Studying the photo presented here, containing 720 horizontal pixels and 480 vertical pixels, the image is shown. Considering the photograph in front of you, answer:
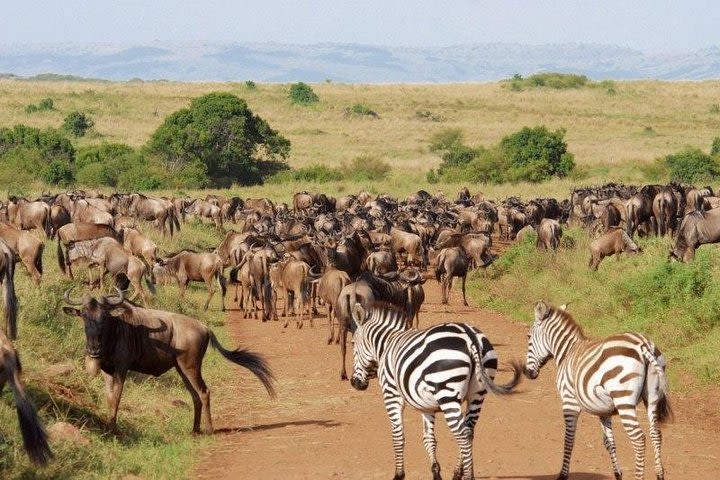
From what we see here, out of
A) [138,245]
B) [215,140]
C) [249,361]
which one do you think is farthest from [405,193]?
[249,361]

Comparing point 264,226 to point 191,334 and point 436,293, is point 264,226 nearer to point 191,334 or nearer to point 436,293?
point 436,293

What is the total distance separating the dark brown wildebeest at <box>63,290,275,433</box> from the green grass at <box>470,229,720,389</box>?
6301mm

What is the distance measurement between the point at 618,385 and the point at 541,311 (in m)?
1.25

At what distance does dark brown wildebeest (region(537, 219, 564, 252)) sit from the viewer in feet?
91.3

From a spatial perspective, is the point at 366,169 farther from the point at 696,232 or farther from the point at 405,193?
the point at 696,232

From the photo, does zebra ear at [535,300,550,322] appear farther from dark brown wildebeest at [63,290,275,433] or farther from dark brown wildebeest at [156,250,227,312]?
dark brown wildebeest at [156,250,227,312]

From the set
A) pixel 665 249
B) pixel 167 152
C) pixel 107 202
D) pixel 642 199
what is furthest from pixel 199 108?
pixel 665 249

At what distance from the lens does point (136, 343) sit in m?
11.4

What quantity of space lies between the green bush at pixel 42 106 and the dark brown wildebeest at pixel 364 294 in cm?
7060

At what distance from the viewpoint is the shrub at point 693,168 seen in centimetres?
5403

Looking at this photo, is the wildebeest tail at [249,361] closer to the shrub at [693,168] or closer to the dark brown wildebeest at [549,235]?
the dark brown wildebeest at [549,235]

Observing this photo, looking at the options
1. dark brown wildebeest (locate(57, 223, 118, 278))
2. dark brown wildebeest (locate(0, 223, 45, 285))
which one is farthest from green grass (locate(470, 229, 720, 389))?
dark brown wildebeest (locate(0, 223, 45, 285))

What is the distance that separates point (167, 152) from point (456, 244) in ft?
110

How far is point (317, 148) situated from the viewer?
246 feet
